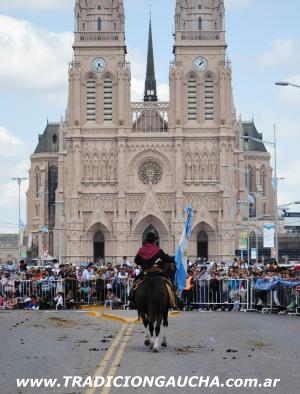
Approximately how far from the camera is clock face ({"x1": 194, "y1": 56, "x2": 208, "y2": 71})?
95812mm

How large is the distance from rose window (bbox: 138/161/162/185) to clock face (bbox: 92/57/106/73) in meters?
9.29

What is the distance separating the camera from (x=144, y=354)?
1574cm

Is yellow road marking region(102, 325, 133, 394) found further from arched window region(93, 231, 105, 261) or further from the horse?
arched window region(93, 231, 105, 261)

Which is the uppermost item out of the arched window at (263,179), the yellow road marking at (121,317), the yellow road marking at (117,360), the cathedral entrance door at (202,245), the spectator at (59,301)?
the arched window at (263,179)

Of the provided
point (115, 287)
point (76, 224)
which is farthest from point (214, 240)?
point (115, 287)

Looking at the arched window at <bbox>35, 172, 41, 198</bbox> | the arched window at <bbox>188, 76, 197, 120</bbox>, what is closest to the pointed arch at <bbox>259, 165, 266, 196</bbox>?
the arched window at <bbox>188, 76, 197, 120</bbox>

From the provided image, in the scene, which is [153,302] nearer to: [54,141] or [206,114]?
[206,114]

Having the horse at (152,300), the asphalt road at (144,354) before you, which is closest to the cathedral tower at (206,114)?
the asphalt road at (144,354)

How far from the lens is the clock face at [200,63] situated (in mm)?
95812

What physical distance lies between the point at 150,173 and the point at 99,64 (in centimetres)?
1073

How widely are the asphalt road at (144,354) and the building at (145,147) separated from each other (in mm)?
68372

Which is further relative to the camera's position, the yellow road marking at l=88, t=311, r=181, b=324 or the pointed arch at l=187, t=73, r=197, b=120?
the pointed arch at l=187, t=73, r=197, b=120

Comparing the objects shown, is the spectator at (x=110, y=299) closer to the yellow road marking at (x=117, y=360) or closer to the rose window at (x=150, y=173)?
the yellow road marking at (x=117, y=360)

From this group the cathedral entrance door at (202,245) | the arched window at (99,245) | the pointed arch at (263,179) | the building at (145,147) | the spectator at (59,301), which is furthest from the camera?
the pointed arch at (263,179)
